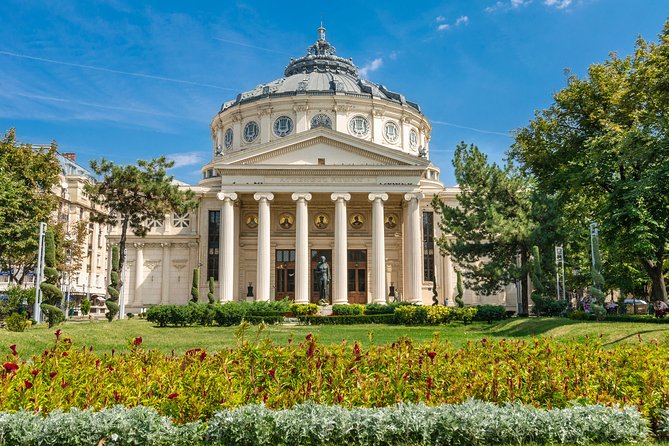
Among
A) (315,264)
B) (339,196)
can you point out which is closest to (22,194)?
(339,196)

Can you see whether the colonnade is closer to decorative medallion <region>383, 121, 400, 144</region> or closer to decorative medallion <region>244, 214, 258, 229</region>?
decorative medallion <region>244, 214, 258, 229</region>

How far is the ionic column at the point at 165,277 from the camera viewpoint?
176 feet

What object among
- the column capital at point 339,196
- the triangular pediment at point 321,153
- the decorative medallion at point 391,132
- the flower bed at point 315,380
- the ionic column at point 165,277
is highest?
the decorative medallion at point 391,132

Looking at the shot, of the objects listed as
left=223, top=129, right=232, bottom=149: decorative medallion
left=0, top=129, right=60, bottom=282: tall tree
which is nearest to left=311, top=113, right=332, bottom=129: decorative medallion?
left=223, top=129, right=232, bottom=149: decorative medallion

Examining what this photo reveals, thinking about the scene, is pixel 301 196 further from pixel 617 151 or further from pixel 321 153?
pixel 617 151

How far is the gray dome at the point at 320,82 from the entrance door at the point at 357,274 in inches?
703

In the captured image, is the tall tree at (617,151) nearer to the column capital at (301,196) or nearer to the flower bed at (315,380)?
the flower bed at (315,380)

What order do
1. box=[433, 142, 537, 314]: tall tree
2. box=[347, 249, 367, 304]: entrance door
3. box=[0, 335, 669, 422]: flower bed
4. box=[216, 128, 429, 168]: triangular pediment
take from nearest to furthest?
box=[0, 335, 669, 422]: flower bed < box=[433, 142, 537, 314]: tall tree < box=[216, 128, 429, 168]: triangular pediment < box=[347, 249, 367, 304]: entrance door

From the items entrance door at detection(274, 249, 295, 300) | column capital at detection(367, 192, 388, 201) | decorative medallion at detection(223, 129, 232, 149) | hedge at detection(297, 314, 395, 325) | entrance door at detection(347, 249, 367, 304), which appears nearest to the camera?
hedge at detection(297, 314, 395, 325)

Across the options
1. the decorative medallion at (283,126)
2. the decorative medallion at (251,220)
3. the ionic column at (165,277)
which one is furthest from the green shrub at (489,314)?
the ionic column at (165,277)

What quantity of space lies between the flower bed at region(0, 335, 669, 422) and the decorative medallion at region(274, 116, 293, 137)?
163ft

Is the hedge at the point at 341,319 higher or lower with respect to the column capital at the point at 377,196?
lower

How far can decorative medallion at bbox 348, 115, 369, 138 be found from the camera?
57500mm

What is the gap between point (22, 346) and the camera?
17.0 meters
